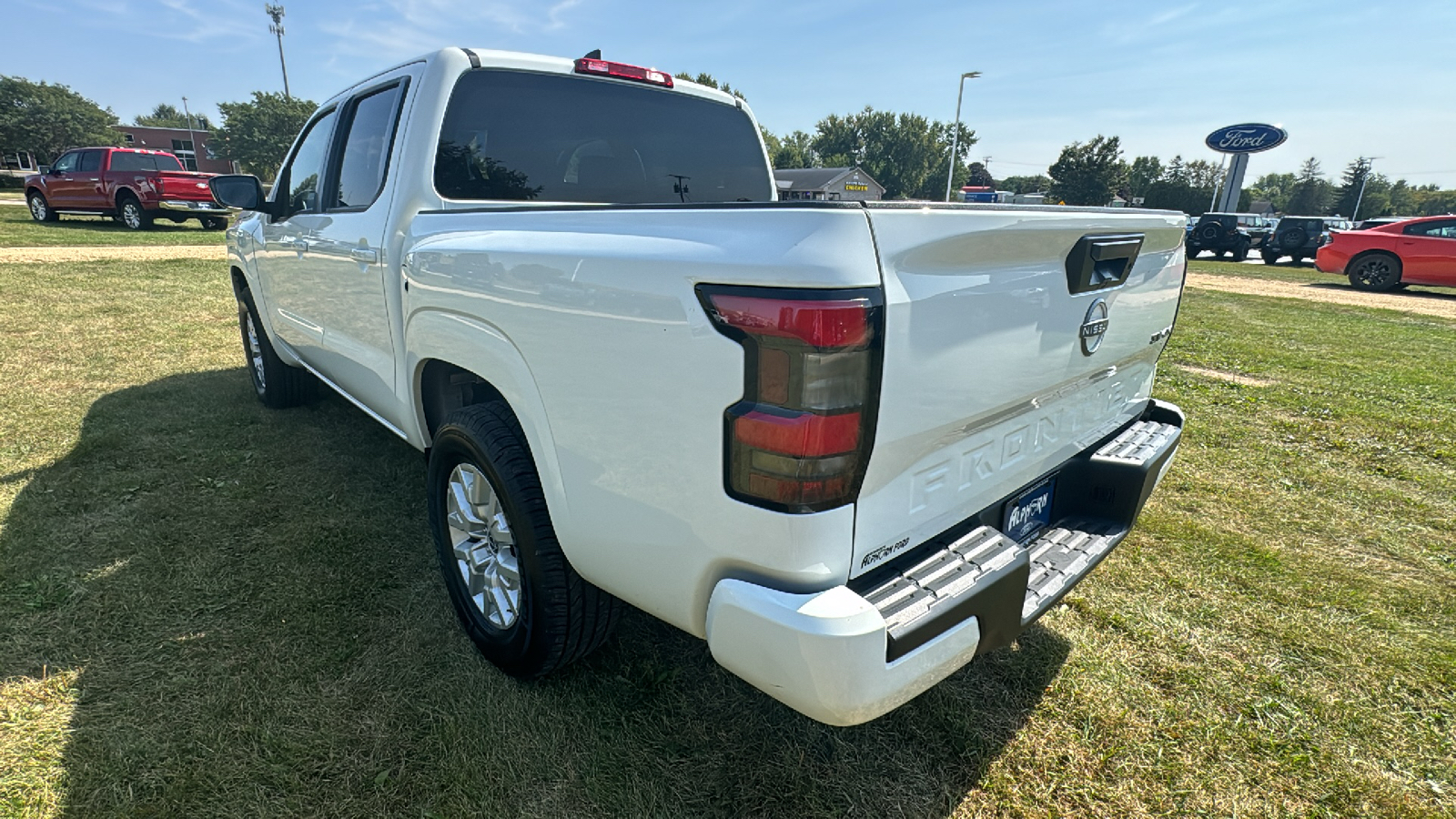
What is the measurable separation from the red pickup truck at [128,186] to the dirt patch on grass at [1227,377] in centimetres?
1881

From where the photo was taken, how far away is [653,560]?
5.47 ft

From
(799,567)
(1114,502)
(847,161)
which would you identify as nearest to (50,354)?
(799,567)

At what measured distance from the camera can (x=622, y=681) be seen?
7.70 ft

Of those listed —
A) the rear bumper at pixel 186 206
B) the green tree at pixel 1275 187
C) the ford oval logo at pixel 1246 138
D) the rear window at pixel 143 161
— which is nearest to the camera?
the rear window at pixel 143 161

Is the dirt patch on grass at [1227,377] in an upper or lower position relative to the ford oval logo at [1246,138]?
lower

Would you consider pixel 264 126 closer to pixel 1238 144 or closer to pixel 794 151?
pixel 794 151

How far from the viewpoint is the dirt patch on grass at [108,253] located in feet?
37.9

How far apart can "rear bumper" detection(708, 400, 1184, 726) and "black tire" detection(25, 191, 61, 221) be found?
23877 mm

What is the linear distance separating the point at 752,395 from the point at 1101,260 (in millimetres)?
1121

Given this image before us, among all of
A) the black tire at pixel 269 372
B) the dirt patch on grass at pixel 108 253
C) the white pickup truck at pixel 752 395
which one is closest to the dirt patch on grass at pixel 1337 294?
the white pickup truck at pixel 752 395

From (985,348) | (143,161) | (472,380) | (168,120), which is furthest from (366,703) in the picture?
(168,120)

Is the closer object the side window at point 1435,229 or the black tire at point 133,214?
the side window at point 1435,229

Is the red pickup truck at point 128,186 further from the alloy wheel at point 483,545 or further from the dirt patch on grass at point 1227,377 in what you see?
the dirt patch on grass at point 1227,377

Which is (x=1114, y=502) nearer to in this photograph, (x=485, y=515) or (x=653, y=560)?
(x=653, y=560)
